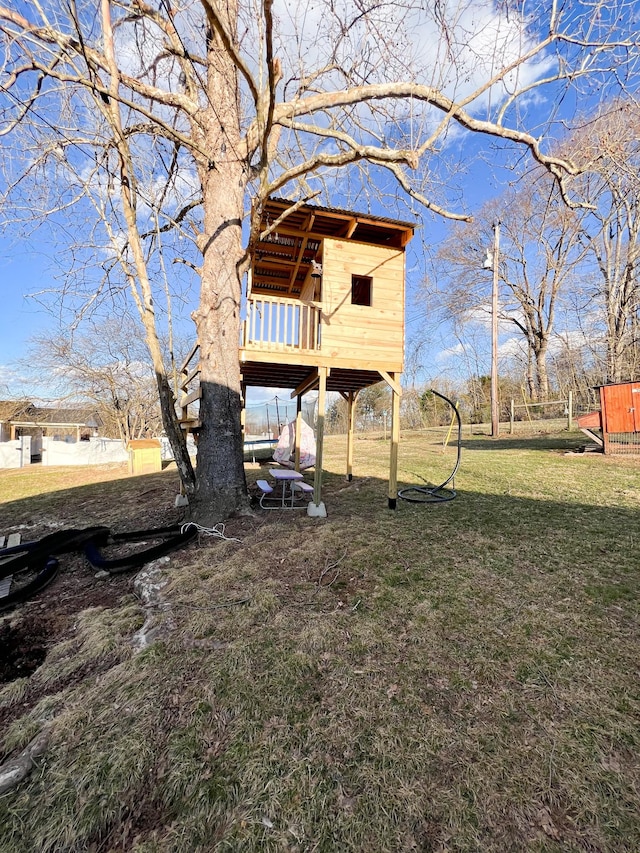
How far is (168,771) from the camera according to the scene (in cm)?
150

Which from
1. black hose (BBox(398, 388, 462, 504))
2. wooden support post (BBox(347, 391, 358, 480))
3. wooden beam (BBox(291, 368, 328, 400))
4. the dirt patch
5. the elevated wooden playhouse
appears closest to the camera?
the dirt patch

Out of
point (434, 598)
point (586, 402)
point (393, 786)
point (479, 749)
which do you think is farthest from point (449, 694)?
point (586, 402)

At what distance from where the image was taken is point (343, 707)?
6.00 ft

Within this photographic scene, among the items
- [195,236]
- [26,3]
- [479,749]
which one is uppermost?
[26,3]

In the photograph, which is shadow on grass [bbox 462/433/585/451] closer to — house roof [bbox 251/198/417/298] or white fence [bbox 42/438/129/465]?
house roof [bbox 251/198/417/298]

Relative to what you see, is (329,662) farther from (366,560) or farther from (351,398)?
(351,398)

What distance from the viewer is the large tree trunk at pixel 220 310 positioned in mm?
4652

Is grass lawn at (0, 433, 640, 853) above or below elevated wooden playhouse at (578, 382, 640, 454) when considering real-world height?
below

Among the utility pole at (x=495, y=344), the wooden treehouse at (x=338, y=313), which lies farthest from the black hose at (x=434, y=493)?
the utility pole at (x=495, y=344)

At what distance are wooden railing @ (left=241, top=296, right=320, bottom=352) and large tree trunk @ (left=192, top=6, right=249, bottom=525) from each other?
495 mm

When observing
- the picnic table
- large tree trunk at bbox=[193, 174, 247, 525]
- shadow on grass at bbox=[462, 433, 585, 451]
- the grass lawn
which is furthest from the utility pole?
large tree trunk at bbox=[193, 174, 247, 525]

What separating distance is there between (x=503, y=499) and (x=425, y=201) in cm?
454

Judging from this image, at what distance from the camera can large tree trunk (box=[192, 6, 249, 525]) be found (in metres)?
4.65

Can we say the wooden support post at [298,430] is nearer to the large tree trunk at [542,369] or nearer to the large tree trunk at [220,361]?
the large tree trunk at [220,361]
